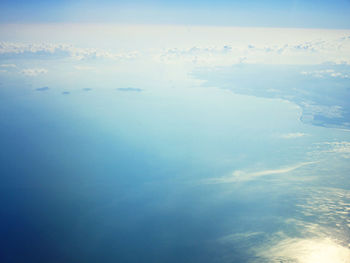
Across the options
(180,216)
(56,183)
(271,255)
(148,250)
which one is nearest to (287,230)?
(271,255)

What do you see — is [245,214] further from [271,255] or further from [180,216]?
[180,216]

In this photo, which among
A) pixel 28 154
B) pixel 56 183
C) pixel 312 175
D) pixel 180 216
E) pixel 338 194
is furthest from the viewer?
pixel 28 154

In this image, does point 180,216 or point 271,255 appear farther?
point 180,216

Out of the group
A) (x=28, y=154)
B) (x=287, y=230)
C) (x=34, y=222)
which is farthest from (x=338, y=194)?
(x=28, y=154)

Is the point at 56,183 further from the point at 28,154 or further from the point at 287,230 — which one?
the point at 287,230

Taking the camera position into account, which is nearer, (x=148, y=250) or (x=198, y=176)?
(x=148, y=250)

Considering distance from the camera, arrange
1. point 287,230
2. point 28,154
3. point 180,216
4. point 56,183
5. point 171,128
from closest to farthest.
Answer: point 287,230, point 180,216, point 56,183, point 28,154, point 171,128

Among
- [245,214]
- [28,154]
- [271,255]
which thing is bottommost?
[271,255]

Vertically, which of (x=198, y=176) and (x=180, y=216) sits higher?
(x=198, y=176)

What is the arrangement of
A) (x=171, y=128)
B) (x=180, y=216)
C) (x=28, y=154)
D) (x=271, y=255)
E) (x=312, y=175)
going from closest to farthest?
(x=271, y=255) → (x=180, y=216) → (x=312, y=175) → (x=28, y=154) → (x=171, y=128)
